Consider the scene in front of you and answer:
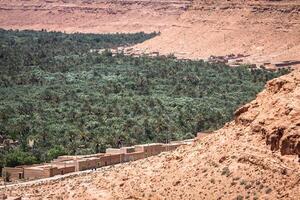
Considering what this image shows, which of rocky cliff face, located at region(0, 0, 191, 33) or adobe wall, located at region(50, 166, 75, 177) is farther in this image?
rocky cliff face, located at region(0, 0, 191, 33)

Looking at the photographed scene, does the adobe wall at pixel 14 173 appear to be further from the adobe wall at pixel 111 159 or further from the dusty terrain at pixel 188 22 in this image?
the dusty terrain at pixel 188 22

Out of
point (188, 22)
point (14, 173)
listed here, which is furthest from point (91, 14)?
point (14, 173)

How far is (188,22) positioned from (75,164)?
103965 millimetres

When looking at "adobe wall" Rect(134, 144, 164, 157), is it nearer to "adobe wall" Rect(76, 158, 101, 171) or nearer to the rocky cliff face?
"adobe wall" Rect(76, 158, 101, 171)

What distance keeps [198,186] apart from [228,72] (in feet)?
242

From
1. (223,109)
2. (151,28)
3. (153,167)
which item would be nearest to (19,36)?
(151,28)

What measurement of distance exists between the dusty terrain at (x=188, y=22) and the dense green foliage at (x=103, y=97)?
1269cm

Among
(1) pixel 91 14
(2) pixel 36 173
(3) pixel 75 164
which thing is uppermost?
(3) pixel 75 164

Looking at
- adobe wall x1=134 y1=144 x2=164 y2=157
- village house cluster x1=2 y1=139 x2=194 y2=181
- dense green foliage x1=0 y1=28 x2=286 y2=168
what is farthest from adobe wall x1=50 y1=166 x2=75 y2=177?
dense green foliage x1=0 y1=28 x2=286 y2=168

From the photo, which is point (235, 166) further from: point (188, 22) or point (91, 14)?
point (91, 14)

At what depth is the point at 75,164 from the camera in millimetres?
52656

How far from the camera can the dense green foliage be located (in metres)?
68.9

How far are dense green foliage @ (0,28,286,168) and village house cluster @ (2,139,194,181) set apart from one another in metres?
3.80

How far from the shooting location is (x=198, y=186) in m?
34.8
